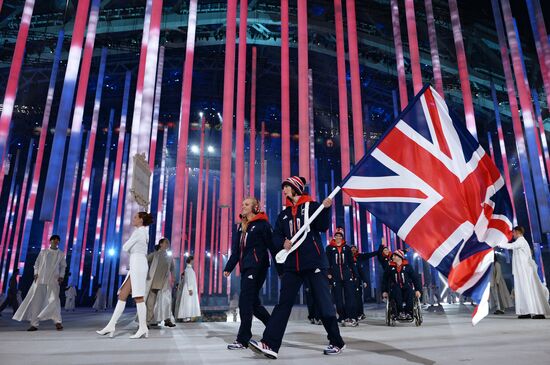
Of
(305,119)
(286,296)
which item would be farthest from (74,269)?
(286,296)

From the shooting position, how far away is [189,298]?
9.54 meters

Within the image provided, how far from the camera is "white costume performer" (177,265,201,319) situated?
918cm

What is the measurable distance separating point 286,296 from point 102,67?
14335 mm

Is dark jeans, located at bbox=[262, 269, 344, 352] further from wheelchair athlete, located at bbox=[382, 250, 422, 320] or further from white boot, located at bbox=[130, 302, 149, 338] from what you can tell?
wheelchair athlete, located at bbox=[382, 250, 422, 320]

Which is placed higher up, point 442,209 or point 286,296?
point 442,209

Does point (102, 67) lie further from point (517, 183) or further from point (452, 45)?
point (517, 183)

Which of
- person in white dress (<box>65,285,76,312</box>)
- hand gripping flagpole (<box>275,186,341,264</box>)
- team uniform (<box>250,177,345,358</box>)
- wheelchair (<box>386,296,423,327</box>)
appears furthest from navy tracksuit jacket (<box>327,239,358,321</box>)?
person in white dress (<box>65,285,76,312</box>)

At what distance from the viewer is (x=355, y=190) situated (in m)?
3.65

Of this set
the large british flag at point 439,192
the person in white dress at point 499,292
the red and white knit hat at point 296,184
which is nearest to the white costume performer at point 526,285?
the person in white dress at point 499,292

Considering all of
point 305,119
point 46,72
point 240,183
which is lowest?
point 240,183

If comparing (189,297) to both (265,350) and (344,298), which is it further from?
(265,350)

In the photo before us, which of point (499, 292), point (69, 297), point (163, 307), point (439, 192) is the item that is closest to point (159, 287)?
point (163, 307)

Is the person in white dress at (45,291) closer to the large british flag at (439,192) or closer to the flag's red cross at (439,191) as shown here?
the large british flag at (439,192)

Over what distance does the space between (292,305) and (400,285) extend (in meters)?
4.70
